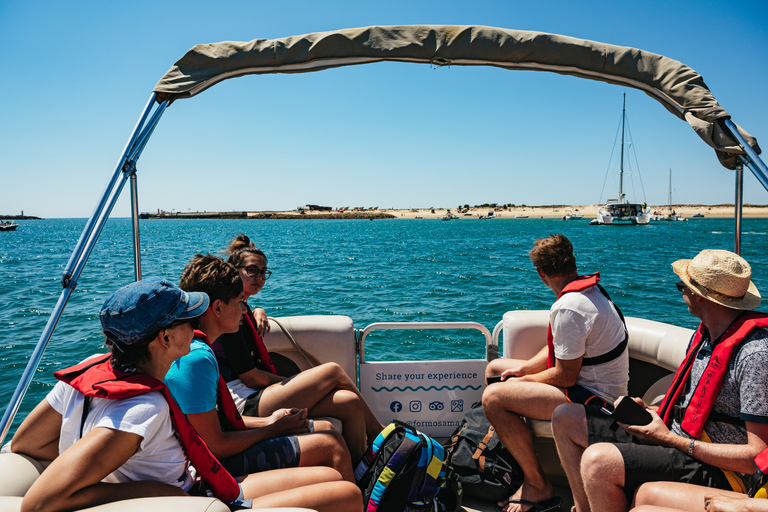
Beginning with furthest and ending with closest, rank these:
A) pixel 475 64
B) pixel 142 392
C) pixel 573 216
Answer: pixel 573 216
pixel 475 64
pixel 142 392

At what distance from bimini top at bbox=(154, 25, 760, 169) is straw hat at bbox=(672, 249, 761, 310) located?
953 millimetres

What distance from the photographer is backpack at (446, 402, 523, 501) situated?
9.05 ft

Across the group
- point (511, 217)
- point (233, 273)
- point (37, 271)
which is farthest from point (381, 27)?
point (511, 217)

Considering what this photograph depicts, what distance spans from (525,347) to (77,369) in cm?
281

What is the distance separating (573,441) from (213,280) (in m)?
1.93

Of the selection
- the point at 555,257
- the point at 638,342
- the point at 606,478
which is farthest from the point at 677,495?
the point at 638,342

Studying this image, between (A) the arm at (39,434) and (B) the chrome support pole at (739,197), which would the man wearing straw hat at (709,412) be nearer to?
(B) the chrome support pole at (739,197)

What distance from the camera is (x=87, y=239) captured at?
235 centimetres

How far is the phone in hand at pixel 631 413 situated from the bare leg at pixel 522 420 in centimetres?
49

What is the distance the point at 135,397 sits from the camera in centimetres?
129

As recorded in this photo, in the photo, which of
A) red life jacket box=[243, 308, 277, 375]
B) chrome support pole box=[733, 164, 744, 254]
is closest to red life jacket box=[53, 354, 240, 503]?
red life jacket box=[243, 308, 277, 375]

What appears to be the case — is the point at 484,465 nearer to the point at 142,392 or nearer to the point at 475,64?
the point at 142,392

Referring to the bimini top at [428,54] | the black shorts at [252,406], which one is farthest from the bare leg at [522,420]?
the bimini top at [428,54]

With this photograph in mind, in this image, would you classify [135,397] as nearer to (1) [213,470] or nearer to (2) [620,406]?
(1) [213,470]
